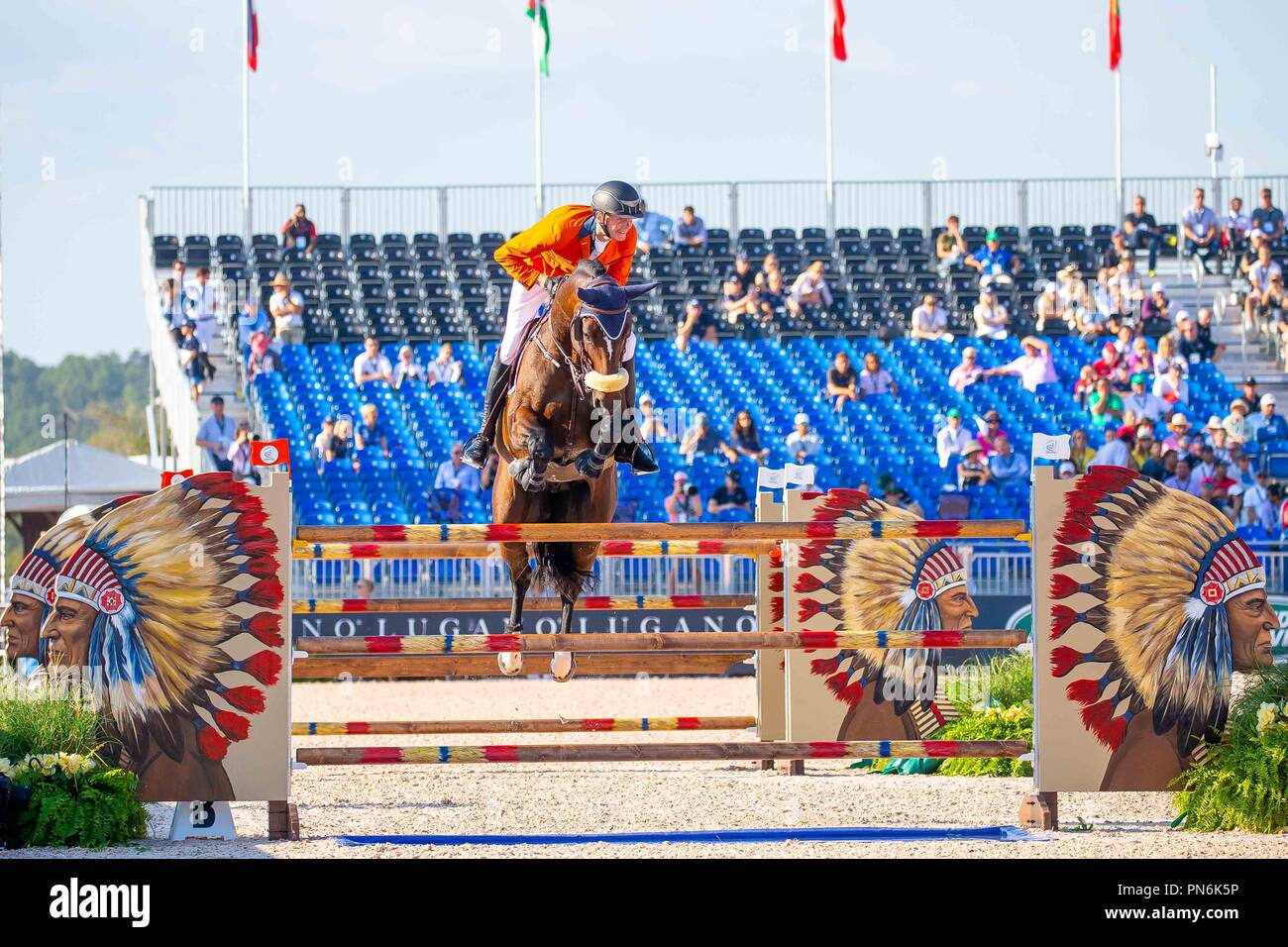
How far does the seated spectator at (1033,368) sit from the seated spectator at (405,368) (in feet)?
22.0

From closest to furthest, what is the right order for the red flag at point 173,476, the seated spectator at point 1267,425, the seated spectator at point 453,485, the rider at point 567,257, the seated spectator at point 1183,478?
1. the red flag at point 173,476
2. the rider at point 567,257
3. the seated spectator at point 453,485
4. the seated spectator at point 1183,478
5. the seated spectator at point 1267,425

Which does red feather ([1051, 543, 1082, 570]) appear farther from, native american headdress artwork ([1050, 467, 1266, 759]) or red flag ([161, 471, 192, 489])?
red flag ([161, 471, 192, 489])

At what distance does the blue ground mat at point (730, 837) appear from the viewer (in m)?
6.72

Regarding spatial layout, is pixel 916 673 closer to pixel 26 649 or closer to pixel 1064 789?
pixel 1064 789

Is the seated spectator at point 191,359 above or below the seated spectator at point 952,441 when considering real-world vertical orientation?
above

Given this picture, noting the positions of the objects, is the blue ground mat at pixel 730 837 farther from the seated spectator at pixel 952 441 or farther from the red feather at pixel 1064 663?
the seated spectator at pixel 952 441

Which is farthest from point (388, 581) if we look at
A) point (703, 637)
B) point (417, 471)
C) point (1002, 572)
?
point (703, 637)

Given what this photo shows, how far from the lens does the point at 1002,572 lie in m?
15.3

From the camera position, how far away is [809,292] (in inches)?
824

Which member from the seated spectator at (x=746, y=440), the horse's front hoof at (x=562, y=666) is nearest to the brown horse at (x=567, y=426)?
the horse's front hoof at (x=562, y=666)

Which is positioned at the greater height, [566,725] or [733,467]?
[733,467]

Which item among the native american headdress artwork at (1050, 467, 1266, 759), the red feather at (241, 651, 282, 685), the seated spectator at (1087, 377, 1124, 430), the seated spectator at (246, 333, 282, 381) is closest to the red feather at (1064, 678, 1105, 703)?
the native american headdress artwork at (1050, 467, 1266, 759)
